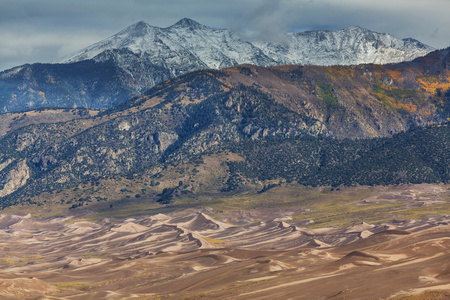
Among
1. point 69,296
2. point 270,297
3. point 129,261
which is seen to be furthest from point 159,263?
point 270,297

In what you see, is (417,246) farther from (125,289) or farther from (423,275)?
(125,289)

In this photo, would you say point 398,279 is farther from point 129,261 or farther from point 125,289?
point 129,261

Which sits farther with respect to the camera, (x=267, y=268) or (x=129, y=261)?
(x=129, y=261)

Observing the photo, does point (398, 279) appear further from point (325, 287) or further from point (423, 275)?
point (325, 287)

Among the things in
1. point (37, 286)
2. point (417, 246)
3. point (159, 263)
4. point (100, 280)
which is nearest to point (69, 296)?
point (37, 286)

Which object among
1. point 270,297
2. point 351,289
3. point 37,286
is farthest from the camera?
point 37,286

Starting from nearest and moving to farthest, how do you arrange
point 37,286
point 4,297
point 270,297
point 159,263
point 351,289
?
1. point 351,289
2. point 270,297
3. point 4,297
4. point 37,286
5. point 159,263

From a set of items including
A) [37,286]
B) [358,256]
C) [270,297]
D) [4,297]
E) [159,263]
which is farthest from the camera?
[159,263]

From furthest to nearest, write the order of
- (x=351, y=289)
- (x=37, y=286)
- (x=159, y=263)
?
(x=159, y=263) → (x=37, y=286) → (x=351, y=289)

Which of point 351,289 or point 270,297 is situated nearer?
point 351,289
